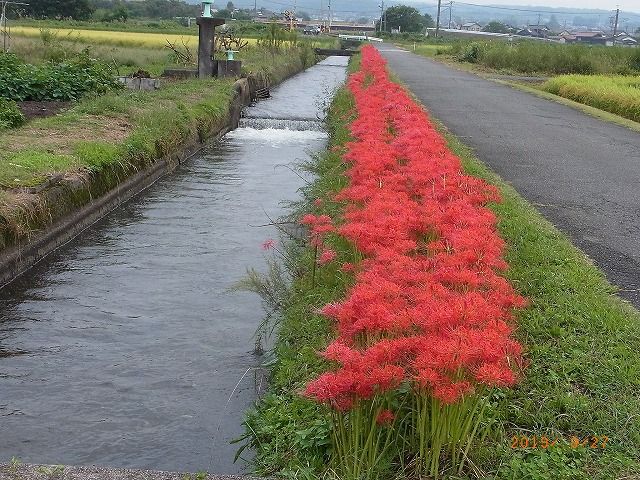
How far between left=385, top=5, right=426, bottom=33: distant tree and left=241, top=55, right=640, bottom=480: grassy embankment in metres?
125

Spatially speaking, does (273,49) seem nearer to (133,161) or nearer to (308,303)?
(133,161)

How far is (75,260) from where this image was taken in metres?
7.93

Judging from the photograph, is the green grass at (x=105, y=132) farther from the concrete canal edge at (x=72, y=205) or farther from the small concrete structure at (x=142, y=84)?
the small concrete structure at (x=142, y=84)

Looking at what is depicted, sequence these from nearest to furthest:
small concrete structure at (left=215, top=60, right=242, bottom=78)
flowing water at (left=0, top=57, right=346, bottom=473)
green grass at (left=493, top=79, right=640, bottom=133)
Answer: flowing water at (left=0, top=57, right=346, bottom=473), green grass at (left=493, top=79, right=640, bottom=133), small concrete structure at (left=215, top=60, right=242, bottom=78)

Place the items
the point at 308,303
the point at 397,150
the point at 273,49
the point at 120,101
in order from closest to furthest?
the point at 308,303 < the point at 397,150 < the point at 120,101 < the point at 273,49

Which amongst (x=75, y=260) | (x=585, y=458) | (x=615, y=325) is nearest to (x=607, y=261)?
(x=615, y=325)

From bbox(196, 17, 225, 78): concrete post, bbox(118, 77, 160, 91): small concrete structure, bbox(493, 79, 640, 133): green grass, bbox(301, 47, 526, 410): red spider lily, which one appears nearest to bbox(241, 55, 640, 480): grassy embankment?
bbox(301, 47, 526, 410): red spider lily

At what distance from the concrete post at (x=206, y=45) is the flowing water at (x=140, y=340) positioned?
11052 millimetres

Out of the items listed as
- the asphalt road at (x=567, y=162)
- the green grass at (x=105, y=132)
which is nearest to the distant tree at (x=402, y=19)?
the asphalt road at (x=567, y=162)

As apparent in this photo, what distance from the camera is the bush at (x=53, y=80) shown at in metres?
14.8

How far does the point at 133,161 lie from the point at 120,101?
Result: 346cm

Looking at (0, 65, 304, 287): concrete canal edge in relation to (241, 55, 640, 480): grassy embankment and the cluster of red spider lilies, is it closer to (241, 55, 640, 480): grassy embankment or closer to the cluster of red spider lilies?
(241, 55, 640, 480): grassy embankment
